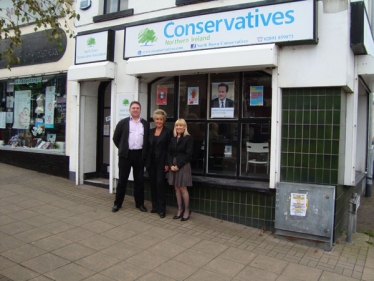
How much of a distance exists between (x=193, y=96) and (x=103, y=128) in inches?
106

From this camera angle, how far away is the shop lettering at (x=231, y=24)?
5223mm

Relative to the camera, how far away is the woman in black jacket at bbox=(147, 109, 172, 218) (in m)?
5.91

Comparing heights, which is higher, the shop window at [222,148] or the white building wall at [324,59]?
the white building wall at [324,59]

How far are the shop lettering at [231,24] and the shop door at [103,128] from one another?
2611 millimetres

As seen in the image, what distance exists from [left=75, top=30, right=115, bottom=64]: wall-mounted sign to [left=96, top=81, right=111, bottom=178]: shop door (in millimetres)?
839

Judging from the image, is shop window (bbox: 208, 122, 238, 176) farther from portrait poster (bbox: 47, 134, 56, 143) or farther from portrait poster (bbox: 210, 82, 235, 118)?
portrait poster (bbox: 47, 134, 56, 143)

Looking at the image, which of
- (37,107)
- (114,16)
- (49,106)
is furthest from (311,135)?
(37,107)

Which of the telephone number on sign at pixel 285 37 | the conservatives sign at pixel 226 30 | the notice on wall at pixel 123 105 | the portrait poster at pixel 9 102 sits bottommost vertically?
the notice on wall at pixel 123 105

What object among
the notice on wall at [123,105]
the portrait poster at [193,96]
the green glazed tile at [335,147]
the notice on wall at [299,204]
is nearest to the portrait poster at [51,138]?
the notice on wall at [123,105]

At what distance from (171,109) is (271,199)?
9.05 ft

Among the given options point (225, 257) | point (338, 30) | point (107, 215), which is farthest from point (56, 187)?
point (338, 30)

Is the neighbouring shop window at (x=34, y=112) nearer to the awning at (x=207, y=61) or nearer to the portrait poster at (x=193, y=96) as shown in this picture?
the awning at (x=207, y=61)

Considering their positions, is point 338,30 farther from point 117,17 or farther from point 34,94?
point 34,94

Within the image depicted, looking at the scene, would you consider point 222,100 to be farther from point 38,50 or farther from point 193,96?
point 38,50
